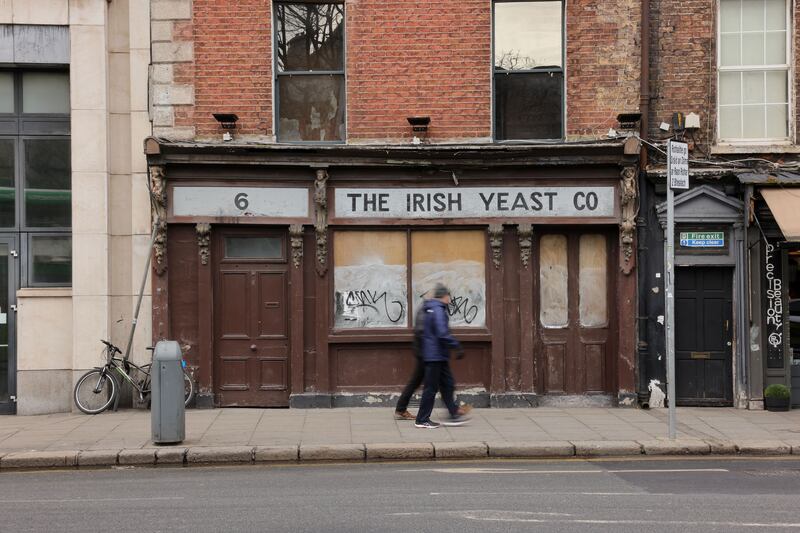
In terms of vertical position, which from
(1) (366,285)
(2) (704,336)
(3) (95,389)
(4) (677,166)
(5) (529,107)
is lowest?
(3) (95,389)

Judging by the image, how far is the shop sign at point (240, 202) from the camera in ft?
44.1

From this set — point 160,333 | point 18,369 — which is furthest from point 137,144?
point 18,369

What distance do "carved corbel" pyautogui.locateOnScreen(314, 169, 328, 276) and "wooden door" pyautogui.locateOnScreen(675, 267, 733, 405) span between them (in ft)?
18.8

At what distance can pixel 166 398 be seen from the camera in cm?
1041

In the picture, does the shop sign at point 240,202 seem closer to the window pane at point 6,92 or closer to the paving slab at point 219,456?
the window pane at point 6,92

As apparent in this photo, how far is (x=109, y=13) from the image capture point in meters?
13.7

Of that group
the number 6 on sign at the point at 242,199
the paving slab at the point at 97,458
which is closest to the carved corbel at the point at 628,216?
the number 6 on sign at the point at 242,199

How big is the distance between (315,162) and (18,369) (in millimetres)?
5763

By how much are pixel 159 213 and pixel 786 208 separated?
31.8 ft

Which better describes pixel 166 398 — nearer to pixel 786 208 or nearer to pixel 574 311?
pixel 574 311

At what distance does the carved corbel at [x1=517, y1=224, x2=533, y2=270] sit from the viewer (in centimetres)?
1359

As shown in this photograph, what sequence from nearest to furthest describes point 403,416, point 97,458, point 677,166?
point 97,458 → point 677,166 → point 403,416

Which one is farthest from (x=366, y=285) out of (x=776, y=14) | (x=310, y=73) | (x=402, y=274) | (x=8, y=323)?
(x=776, y=14)

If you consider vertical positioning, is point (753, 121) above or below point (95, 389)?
above
